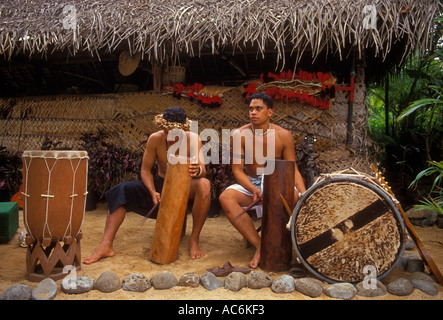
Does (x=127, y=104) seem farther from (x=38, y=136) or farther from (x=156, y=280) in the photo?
(x=156, y=280)

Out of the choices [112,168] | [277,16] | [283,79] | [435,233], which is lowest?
[435,233]

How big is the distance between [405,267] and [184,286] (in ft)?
5.59

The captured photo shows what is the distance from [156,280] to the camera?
7.70ft

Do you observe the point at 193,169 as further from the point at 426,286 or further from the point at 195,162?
the point at 426,286

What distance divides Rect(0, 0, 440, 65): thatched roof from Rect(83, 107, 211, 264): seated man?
183 centimetres

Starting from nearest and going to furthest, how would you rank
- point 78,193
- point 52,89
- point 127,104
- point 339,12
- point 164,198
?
point 78,193 → point 164,198 → point 339,12 → point 127,104 → point 52,89

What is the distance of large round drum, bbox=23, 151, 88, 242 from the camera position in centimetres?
245

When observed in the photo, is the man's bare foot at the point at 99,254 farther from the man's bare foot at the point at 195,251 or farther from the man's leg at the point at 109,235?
the man's bare foot at the point at 195,251

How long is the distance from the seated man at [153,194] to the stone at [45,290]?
0.69 metres

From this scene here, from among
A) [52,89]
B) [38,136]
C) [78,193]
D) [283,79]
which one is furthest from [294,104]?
[52,89]

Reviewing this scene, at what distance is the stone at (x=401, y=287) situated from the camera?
89.4 inches

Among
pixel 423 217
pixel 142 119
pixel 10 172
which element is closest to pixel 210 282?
pixel 423 217

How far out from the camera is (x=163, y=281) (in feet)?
7.67

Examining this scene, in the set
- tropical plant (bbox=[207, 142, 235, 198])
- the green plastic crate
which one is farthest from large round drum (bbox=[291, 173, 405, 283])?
the green plastic crate
